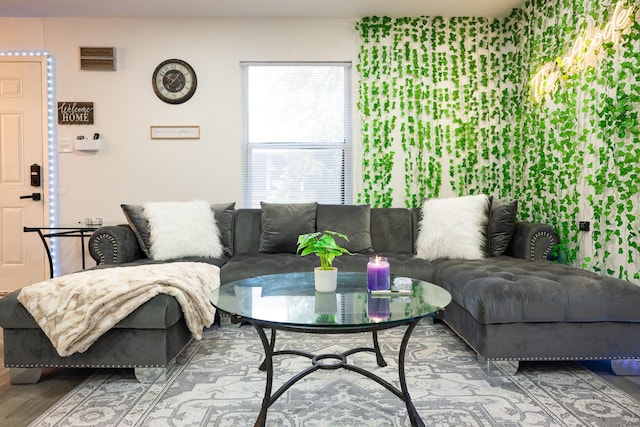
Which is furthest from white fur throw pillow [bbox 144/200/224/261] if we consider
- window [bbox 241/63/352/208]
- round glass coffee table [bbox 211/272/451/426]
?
round glass coffee table [bbox 211/272/451/426]

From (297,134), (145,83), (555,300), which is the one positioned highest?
(145,83)

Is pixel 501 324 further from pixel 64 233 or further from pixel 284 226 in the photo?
pixel 64 233

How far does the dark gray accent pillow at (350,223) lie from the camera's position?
382 centimetres

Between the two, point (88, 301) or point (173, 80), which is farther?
point (173, 80)

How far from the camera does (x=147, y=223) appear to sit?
11.9 feet

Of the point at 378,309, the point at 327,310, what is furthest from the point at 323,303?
the point at 378,309

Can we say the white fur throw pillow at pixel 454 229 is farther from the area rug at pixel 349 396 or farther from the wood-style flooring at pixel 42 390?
the wood-style flooring at pixel 42 390

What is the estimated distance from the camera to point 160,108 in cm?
446

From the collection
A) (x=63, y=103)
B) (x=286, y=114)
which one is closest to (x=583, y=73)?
(x=286, y=114)

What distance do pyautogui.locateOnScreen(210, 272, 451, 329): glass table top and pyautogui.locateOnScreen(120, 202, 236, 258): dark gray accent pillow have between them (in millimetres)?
1459

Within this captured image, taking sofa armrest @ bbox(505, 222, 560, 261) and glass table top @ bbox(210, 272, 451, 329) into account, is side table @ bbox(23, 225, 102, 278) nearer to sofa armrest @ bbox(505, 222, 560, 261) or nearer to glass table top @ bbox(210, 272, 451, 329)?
glass table top @ bbox(210, 272, 451, 329)

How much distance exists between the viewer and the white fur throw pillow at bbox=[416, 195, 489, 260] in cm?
355

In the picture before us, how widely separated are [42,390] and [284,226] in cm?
207

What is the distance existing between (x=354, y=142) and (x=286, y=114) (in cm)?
74
